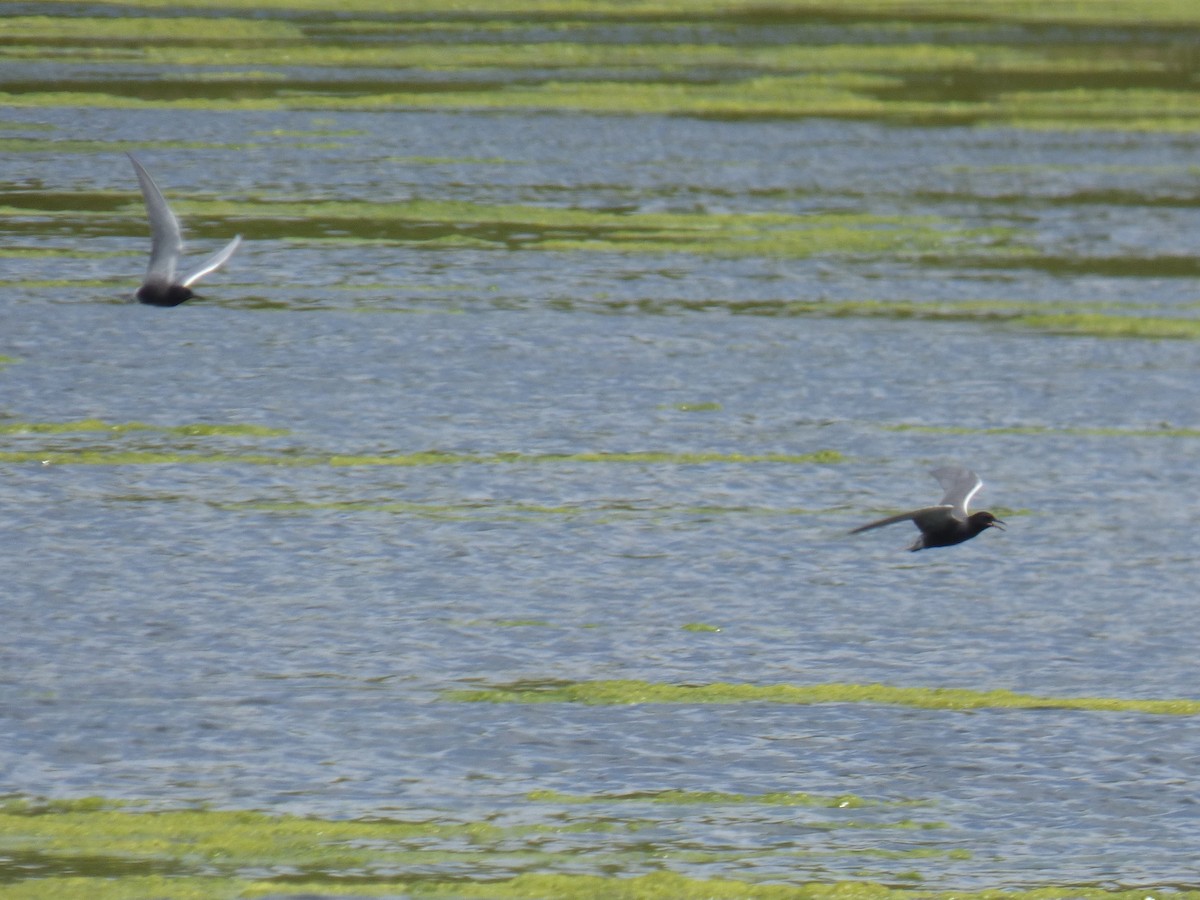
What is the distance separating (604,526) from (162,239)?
304cm

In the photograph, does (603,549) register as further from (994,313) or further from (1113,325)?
(1113,325)

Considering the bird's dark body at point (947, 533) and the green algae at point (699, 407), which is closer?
the bird's dark body at point (947, 533)

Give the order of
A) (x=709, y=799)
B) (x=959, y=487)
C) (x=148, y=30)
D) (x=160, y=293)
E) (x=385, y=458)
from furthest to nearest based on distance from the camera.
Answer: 1. (x=148, y=30)
2. (x=385, y=458)
3. (x=160, y=293)
4. (x=959, y=487)
5. (x=709, y=799)

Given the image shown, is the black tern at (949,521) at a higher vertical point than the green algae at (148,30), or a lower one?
higher

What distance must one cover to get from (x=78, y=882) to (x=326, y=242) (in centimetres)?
1337

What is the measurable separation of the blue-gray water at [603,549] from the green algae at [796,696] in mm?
107

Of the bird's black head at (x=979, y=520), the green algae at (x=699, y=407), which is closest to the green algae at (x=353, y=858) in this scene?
the bird's black head at (x=979, y=520)

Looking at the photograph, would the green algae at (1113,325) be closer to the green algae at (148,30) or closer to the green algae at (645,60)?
the green algae at (645,60)

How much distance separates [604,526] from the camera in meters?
12.1

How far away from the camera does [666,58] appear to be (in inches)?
1382

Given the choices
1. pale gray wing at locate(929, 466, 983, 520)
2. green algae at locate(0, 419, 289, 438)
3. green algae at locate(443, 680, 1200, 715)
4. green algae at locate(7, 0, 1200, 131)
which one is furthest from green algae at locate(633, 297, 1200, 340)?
green algae at locate(7, 0, 1200, 131)

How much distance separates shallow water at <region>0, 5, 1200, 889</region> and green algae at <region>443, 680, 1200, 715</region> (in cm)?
10

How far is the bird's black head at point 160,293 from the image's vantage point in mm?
12961

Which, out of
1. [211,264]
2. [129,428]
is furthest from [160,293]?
[129,428]
